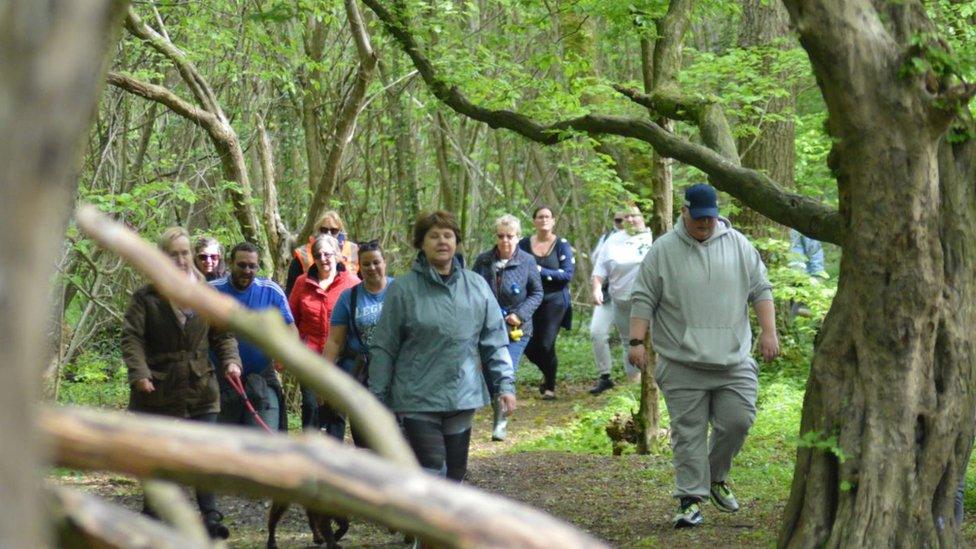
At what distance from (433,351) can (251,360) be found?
200cm

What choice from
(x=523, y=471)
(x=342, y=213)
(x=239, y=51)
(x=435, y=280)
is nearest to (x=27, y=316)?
(x=435, y=280)

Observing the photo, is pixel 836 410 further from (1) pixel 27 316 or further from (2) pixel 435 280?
(1) pixel 27 316

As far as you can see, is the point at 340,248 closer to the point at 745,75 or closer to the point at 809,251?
the point at 745,75

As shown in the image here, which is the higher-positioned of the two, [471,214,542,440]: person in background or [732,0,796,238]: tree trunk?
[732,0,796,238]: tree trunk

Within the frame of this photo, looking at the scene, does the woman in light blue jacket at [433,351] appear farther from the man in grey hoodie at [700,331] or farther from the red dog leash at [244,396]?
the red dog leash at [244,396]

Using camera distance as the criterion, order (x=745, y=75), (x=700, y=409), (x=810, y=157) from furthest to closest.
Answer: (x=810, y=157)
(x=745, y=75)
(x=700, y=409)

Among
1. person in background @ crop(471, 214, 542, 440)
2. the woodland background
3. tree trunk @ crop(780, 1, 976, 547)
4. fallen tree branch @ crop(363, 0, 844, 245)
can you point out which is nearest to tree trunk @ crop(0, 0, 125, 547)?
tree trunk @ crop(780, 1, 976, 547)

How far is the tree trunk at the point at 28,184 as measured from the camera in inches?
72.9

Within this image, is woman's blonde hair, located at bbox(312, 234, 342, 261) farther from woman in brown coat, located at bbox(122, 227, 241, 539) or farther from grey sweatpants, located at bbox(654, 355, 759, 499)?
grey sweatpants, located at bbox(654, 355, 759, 499)

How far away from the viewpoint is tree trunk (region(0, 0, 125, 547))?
6.07 feet

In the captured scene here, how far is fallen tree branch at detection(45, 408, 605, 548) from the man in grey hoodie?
6.69m

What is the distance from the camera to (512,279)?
14570 mm

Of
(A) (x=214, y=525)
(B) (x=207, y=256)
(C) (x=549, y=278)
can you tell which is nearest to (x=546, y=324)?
(C) (x=549, y=278)

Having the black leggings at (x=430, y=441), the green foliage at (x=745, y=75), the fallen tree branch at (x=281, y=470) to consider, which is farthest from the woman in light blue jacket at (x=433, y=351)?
the fallen tree branch at (x=281, y=470)
